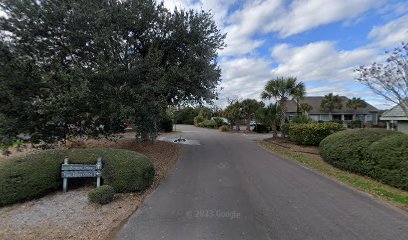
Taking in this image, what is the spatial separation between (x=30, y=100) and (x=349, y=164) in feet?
40.5

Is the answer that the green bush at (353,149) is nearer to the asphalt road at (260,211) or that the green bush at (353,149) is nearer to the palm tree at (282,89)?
the asphalt road at (260,211)

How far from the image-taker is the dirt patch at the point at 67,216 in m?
4.82

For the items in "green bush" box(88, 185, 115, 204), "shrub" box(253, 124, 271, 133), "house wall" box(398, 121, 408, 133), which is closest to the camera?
"green bush" box(88, 185, 115, 204)

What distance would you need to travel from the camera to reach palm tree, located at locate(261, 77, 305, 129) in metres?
24.5

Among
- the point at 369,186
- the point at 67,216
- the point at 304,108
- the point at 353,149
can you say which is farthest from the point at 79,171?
the point at 304,108

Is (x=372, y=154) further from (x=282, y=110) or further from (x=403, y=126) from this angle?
(x=282, y=110)

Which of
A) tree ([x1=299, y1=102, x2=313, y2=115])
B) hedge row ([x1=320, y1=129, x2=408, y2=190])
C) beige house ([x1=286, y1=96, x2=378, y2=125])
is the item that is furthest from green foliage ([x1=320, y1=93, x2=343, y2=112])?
hedge row ([x1=320, y1=129, x2=408, y2=190])

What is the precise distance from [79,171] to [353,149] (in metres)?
9.75

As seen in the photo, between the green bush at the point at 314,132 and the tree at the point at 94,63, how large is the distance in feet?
28.6

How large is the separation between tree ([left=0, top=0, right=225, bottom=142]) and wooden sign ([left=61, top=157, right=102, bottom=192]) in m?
3.37

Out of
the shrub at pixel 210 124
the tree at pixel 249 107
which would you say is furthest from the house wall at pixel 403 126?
the shrub at pixel 210 124

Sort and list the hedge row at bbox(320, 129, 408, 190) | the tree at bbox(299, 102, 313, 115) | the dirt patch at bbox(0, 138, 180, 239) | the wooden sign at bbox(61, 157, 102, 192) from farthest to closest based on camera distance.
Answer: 1. the tree at bbox(299, 102, 313, 115)
2. the hedge row at bbox(320, 129, 408, 190)
3. the wooden sign at bbox(61, 157, 102, 192)
4. the dirt patch at bbox(0, 138, 180, 239)

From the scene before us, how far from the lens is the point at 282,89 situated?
2477cm

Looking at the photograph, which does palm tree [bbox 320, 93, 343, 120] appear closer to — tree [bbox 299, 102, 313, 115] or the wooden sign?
tree [bbox 299, 102, 313, 115]
